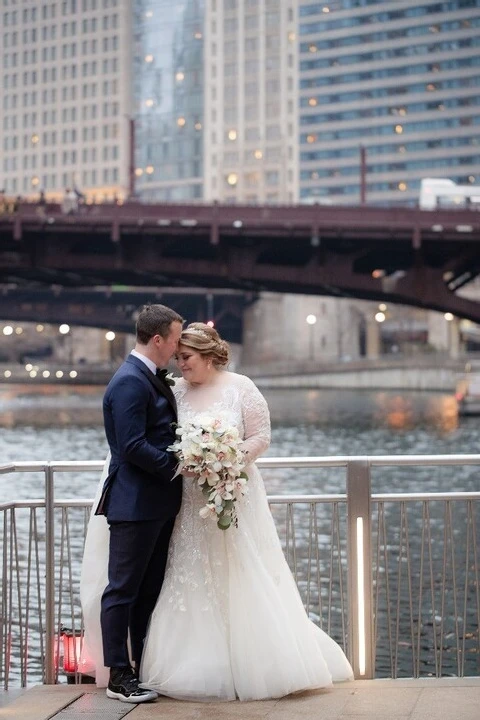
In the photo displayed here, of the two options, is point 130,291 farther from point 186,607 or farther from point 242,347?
point 186,607

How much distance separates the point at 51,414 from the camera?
71062mm

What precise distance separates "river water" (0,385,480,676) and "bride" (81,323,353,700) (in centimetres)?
713

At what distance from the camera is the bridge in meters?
49.3

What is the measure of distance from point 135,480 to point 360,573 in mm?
1645

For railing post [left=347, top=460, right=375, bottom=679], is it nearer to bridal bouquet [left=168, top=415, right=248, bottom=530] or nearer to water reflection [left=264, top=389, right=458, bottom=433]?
bridal bouquet [left=168, top=415, right=248, bottom=530]

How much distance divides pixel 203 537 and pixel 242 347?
111669mm

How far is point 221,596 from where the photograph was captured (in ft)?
24.5

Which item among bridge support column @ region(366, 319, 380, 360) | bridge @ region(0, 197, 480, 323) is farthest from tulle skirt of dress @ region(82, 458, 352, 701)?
bridge support column @ region(366, 319, 380, 360)

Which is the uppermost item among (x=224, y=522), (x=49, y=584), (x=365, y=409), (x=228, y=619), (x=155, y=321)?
(x=365, y=409)

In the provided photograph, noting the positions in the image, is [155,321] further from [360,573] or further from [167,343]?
[360,573]

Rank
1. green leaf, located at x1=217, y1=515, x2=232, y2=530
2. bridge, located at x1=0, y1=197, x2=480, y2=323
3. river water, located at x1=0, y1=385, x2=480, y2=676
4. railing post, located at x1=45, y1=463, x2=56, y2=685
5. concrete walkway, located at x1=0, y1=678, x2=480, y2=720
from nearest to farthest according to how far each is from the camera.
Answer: concrete walkway, located at x1=0, y1=678, x2=480, y2=720, green leaf, located at x1=217, y1=515, x2=232, y2=530, railing post, located at x1=45, y1=463, x2=56, y2=685, river water, located at x1=0, y1=385, x2=480, y2=676, bridge, located at x1=0, y1=197, x2=480, y2=323

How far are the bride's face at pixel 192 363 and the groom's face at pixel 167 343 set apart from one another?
11 centimetres

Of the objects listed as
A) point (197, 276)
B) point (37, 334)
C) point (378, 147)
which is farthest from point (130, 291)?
point (378, 147)

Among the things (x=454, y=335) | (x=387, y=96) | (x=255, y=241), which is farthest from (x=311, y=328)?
(x=255, y=241)
